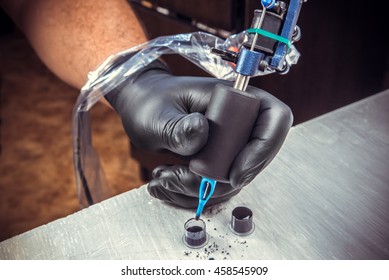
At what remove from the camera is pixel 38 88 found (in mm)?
2355

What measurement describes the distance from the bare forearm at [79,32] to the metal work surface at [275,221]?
0.40 metres

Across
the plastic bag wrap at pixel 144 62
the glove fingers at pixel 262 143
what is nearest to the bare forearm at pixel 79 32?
the plastic bag wrap at pixel 144 62

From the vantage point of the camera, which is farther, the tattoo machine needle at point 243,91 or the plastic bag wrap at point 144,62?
the plastic bag wrap at point 144,62

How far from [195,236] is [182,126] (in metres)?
0.15

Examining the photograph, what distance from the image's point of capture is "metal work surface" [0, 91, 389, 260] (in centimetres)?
57

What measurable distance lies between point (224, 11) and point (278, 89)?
280mm

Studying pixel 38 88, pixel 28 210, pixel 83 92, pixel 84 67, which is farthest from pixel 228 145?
pixel 38 88

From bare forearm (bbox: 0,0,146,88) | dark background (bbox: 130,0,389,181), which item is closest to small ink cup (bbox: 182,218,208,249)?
bare forearm (bbox: 0,0,146,88)

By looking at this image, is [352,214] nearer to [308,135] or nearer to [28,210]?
[308,135]

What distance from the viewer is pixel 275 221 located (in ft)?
2.03

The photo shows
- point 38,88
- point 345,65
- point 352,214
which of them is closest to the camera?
point 352,214

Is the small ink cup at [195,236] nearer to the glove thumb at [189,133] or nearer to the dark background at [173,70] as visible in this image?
the glove thumb at [189,133]

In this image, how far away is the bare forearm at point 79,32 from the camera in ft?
3.06
